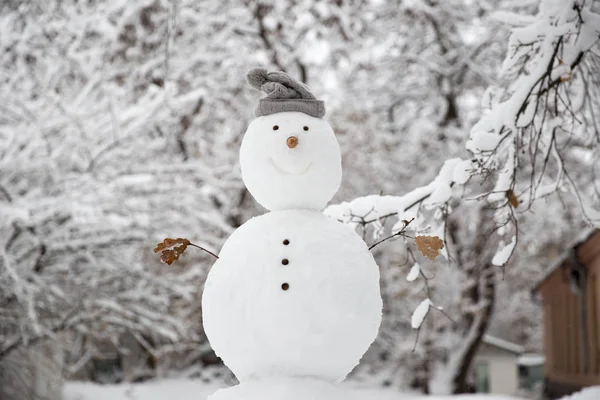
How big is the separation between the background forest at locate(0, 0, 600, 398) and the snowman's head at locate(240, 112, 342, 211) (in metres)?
0.68

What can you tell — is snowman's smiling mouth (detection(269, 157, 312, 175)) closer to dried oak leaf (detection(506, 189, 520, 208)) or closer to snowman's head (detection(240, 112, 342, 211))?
snowman's head (detection(240, 112, 342, 211))

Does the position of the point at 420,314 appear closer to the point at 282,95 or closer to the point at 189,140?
the point at 282,95

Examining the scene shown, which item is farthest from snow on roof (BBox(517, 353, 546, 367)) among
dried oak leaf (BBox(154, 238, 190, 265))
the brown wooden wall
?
dried oak leaf (BBox(154, 238, 190, 265))

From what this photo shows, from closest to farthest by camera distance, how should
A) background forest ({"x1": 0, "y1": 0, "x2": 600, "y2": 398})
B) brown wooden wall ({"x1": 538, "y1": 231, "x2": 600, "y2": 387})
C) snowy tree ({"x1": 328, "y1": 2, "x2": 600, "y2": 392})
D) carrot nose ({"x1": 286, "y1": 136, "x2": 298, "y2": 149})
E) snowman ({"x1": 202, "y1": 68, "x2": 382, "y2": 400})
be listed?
1. snowman ({"x1": 202, "y1": 68, "x2": 382, "y2": 400})
2. carrot nose ({"x1": 286, "y1": 136, "x2": 298, "y2": 149})
3. snowy tree ({"x1": 328, "y1": 2, "x2": 600, "y2": 392})
4. background forest ({"x1": 0, "y1": 0, "x2": 600, "y2": 398})
5. brown wooden wall ({"x1": 538, "y1": 231, "x2": 600, "y2": 387})

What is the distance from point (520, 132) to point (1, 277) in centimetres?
433

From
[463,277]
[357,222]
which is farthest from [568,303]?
[357,222]

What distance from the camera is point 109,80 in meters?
8.02

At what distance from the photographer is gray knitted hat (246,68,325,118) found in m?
2.92

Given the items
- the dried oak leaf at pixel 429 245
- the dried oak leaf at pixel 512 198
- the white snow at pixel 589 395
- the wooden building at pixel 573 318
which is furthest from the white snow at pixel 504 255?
the wooden building at pixel 573 318

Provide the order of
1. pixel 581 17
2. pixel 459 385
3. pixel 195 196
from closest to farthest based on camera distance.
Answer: pixel 581 17, pixel 195 196, pixel 459 385

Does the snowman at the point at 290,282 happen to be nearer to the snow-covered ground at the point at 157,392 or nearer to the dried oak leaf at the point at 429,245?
the dried oak leaf at the point at 429,245

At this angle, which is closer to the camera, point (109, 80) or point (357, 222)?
point (357, 222)

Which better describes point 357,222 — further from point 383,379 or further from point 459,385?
point 383,379

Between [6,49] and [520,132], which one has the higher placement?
[6,49]
